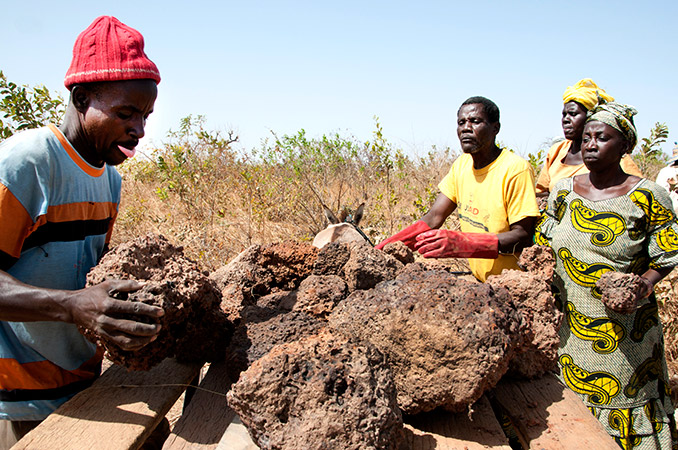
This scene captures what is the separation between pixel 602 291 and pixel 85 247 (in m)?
2.37

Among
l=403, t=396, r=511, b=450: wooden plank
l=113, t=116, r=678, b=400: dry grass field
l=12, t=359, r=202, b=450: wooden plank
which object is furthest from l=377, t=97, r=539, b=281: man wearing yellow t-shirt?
l=113, t=116, r=678, b=400: dry grass field

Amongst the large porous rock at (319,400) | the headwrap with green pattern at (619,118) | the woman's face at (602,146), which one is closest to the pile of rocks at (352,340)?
the large porous rock at (319,400)

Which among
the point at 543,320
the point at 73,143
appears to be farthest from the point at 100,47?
the point at 543,320

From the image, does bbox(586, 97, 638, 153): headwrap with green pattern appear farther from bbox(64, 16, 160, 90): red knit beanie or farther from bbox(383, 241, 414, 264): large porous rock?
bbox(64, 16, 160, 90): red knit beanie

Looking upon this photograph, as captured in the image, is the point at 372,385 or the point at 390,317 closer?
the point at 372,385

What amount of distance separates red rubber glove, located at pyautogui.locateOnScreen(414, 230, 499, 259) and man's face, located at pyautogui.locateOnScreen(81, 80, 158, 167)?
1.42m

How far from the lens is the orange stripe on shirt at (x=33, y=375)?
151cm

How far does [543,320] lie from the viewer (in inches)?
67.3

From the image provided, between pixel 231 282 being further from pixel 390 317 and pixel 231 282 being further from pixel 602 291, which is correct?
pixel 602 291

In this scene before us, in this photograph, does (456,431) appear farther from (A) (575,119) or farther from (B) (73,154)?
(A) (575,119)

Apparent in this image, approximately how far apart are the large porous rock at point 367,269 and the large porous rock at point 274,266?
341 mm

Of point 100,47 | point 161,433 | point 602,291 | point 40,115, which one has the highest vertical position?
point 40,115

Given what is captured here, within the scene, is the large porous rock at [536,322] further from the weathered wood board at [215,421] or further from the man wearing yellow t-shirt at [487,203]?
the man wearing yellow t-shirt at [487,203]

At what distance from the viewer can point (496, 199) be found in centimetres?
255
